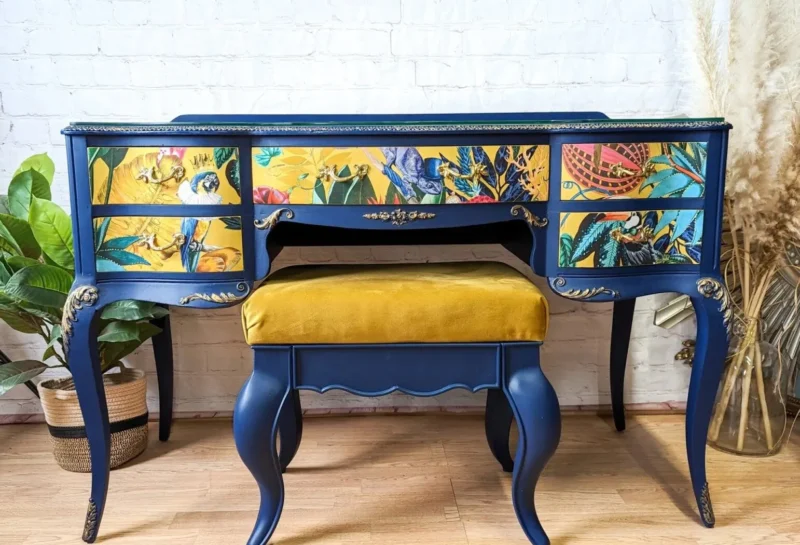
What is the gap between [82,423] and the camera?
1.54 metres

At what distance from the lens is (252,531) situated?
4.04ft

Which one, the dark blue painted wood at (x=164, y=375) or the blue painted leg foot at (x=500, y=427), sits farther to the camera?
the dark blue painted wood at (x=164, y=375)

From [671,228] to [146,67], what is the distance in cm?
144

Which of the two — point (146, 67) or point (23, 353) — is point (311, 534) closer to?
point (23, 353)

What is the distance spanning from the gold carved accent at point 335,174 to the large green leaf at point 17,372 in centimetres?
93

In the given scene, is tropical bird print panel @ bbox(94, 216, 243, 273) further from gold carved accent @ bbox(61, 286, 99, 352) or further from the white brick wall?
the white brick wall

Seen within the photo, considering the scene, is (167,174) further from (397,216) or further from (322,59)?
(322,59)

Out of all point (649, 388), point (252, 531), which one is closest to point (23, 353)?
point (252, 531)

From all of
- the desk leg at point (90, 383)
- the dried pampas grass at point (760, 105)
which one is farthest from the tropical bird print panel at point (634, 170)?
the desk leg at point (90, 383)

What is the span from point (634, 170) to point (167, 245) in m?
0.89

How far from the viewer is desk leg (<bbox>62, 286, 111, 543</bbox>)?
1.20m

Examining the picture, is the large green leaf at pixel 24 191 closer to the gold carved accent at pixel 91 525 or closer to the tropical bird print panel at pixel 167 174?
the tropical bird print panel at pixel 167 174

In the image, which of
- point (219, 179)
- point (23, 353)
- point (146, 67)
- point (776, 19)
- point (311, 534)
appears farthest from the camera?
point (23, 353)

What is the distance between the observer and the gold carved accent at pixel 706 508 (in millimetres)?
1308
